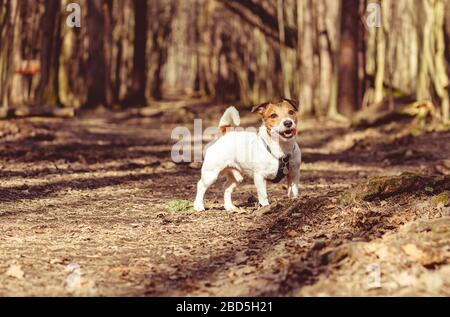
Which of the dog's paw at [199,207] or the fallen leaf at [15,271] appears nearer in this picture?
the fallen leaf at [15,271]

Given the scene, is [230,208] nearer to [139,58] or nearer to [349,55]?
[349,55]

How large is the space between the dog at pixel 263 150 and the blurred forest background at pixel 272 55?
1002 cm

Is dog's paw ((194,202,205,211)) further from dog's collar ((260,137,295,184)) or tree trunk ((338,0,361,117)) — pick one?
tree trunk ((338,0,361,117))

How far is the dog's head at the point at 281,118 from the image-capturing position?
7078mm

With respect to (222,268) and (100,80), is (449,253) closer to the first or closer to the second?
(222,268)

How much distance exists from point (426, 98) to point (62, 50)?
1263 centimetres

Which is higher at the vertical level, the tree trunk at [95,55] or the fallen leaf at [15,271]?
the tree trunk at [95,55]

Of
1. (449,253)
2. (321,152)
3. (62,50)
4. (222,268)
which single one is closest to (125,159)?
(321,152)

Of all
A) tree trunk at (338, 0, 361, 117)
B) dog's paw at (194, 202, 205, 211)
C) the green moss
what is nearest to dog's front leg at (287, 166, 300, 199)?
dog's paw at (194, 202, 205, 211)

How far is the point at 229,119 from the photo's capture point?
778 centimetres

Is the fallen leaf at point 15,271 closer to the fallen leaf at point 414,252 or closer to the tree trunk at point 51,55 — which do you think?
A: the fallen leaf at point 414,252

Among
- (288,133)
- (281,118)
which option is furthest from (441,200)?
(281,118)

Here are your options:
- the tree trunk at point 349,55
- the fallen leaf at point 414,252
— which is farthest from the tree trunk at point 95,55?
the fallen leaf at point 414,252

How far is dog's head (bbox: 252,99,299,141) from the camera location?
708cm
